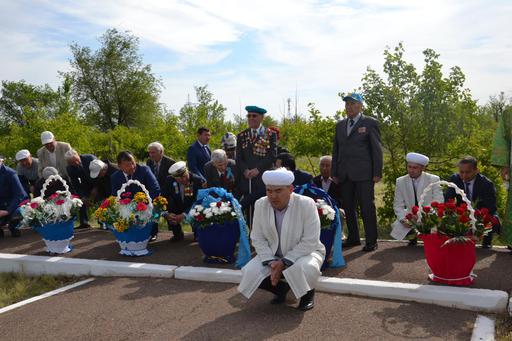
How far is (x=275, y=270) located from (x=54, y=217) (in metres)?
4.26

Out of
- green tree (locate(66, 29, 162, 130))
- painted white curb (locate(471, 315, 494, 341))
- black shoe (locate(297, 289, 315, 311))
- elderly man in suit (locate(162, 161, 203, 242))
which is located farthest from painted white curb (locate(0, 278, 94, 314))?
green tree (locate(66, 29, 162, 130))

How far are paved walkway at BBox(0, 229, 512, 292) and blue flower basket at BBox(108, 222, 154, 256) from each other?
126 millimetres

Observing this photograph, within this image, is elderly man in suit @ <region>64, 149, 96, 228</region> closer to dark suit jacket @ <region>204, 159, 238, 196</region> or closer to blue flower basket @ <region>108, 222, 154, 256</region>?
blue flower basket @ <region>108, 222, 154, 256</region>

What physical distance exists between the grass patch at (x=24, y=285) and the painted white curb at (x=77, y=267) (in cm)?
14

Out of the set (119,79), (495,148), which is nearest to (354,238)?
(495,148)

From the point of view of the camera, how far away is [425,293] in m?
4.89

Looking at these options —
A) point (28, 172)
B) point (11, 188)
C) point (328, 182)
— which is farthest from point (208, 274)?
point (28, 172)

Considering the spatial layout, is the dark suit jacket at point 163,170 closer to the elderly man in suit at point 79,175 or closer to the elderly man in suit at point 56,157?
the elderly man in suit at point 79,175

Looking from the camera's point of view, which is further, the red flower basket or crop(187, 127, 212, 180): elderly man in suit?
crop(187, 127, 212, 180): elderly man in suit

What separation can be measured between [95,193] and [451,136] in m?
7.13

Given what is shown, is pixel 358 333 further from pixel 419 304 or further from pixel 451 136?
pixel 451 136

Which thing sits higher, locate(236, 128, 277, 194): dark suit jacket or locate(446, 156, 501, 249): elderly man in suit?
locate(236, 128, 277, 194): dark suit jacket

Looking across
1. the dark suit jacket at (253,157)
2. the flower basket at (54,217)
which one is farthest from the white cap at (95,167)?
the dark suit jacket at (253,157)

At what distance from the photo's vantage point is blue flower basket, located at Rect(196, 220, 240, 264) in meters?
6.39
